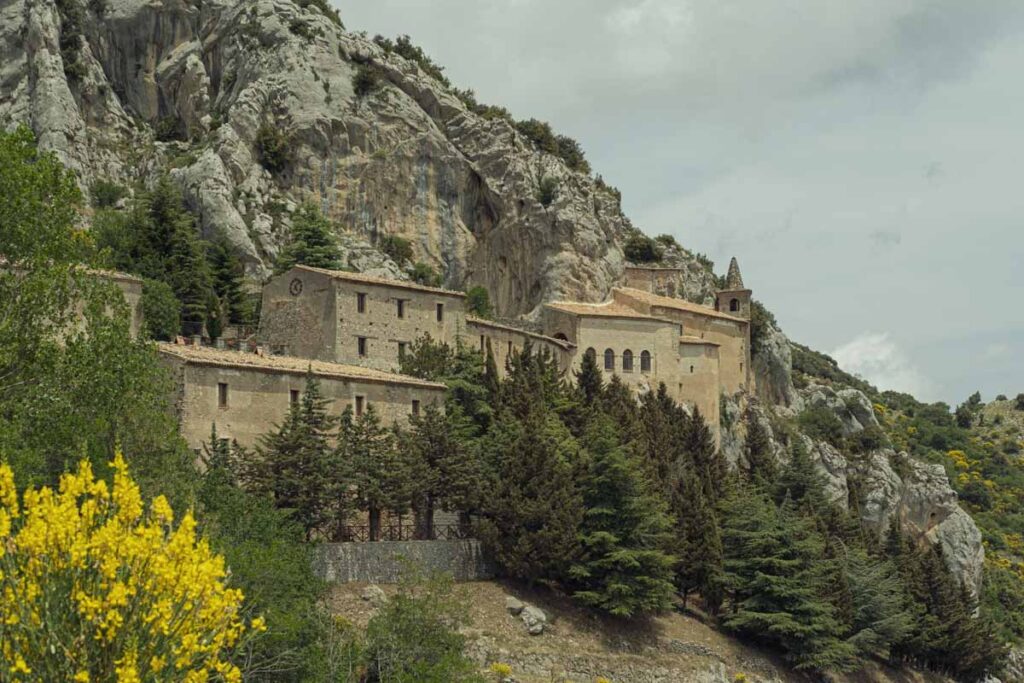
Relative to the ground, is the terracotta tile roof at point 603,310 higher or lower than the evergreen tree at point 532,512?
higher

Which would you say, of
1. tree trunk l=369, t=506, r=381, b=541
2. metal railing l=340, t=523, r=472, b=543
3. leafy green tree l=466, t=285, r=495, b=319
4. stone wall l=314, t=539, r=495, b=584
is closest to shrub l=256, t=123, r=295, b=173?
leafy green tree l=466, t=285, r=495, b=319

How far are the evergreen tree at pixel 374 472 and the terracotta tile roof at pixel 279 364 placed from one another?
3.89 metres

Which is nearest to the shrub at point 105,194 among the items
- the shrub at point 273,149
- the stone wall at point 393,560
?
the shrub at point 273,149

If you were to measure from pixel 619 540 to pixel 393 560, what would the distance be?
9.21 metres

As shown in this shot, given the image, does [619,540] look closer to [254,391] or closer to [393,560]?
[393,560]

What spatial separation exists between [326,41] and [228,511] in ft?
180

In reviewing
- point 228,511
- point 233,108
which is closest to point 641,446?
point 228,511

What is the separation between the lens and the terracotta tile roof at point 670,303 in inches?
3349

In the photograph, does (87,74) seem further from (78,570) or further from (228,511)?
(78,570)

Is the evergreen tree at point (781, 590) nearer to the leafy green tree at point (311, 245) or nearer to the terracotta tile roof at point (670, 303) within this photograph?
the terracotta tile roof at point (670, 303)

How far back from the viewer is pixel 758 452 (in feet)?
255

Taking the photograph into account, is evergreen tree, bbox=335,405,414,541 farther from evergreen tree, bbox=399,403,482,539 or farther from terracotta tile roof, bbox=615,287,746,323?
terracotta tile roof, bbox=615,287,746,323

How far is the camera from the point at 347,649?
39500 millimetres

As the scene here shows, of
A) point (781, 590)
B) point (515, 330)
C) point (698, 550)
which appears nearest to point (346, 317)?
point (515, 330)
